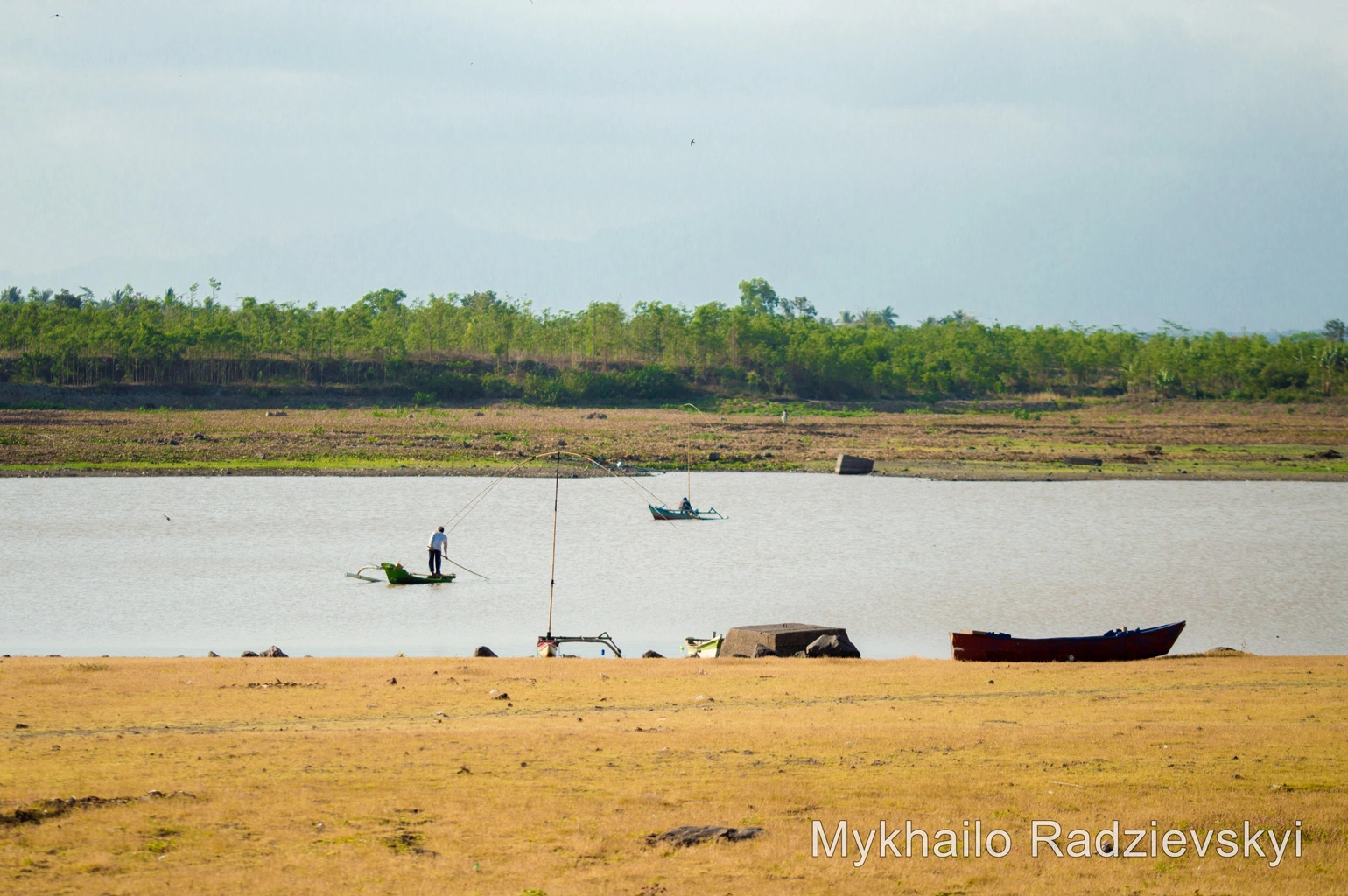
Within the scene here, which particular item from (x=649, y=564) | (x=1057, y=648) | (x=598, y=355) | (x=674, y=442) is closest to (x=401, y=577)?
(x=649, y=564)

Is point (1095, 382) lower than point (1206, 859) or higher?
higher

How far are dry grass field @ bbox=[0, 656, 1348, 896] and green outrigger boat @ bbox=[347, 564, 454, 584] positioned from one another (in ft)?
34.7

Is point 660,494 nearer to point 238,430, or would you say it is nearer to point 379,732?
point 238,430

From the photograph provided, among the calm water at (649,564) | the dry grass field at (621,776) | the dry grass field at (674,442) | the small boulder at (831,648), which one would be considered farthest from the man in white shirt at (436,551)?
the dry grass field at (674,442)

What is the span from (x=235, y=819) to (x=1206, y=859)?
7283mm

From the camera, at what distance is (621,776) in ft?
32.7

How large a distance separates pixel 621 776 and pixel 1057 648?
32.0ft

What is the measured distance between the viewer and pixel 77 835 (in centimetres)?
795

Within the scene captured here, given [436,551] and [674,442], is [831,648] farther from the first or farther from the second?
[674,442]

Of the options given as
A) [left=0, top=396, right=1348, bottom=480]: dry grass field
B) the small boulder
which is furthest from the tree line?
the small boulder

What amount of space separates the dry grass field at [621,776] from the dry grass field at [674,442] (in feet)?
119

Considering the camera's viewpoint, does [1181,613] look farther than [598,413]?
No

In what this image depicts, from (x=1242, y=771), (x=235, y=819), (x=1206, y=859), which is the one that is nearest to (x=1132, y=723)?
(x=1242, y=771)

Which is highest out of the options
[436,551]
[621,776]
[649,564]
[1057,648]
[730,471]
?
[730,471]
